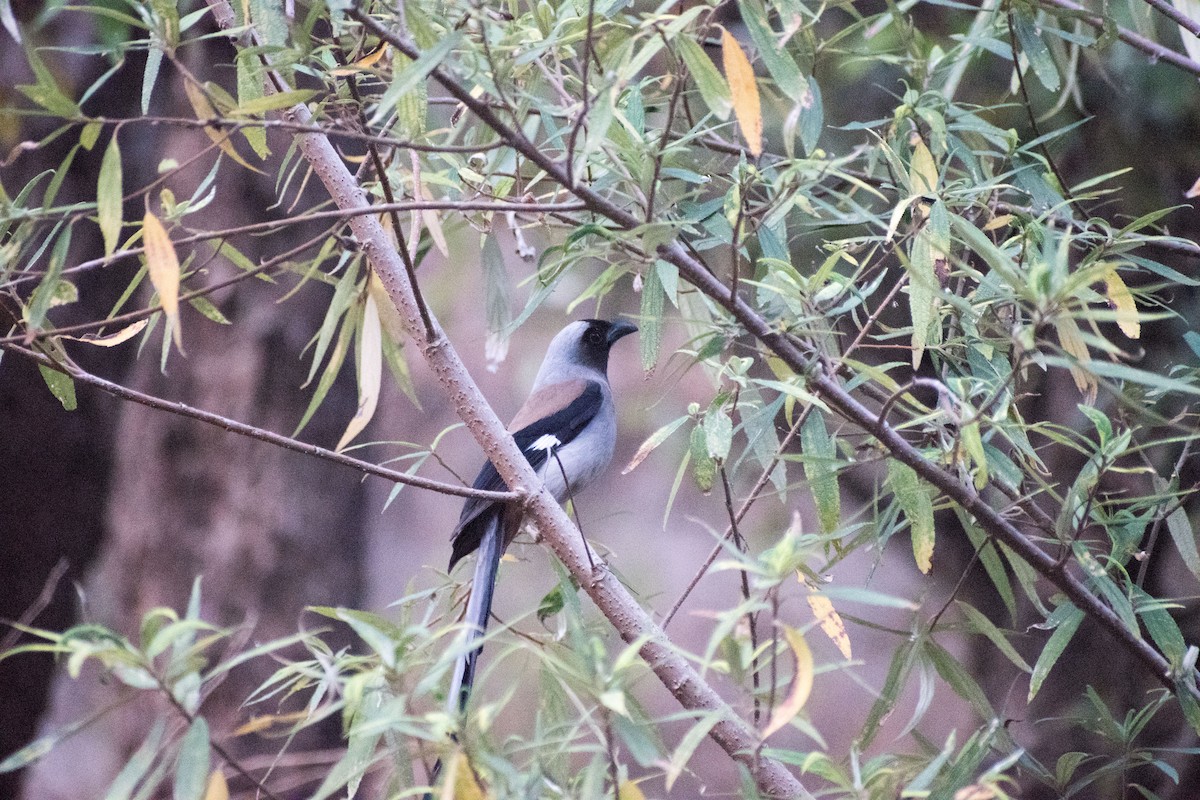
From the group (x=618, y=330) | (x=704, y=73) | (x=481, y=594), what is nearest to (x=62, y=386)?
(x=481, y=594)

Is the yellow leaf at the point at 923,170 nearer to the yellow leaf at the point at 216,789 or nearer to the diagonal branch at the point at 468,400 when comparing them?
the diagonal branch at the point at 468,400

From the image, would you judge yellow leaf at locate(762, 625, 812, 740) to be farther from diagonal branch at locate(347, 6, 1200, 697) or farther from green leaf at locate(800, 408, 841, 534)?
green leaf at locate(800, 408, 841, 534)

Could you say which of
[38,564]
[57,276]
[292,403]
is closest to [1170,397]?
[57,276]

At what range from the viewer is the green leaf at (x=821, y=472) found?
1.55 m

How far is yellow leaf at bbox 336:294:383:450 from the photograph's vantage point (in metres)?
1.83

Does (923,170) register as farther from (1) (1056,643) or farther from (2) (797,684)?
(2) (797,684)

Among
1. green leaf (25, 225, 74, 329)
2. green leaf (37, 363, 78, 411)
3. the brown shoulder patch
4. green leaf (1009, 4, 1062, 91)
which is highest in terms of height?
green leaf (1009, 4, 1062, 91)

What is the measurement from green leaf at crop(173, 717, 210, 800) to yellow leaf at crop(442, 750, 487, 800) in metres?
0.21

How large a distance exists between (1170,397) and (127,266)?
332 cm

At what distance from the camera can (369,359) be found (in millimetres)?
1898

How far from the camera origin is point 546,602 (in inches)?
69.6

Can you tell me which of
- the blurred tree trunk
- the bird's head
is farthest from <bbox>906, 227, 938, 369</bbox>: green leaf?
the blurred tree trunk

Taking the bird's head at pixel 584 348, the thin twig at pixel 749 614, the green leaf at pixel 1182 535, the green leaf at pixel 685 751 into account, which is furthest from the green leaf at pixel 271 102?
the bird's head at pixel 584 348

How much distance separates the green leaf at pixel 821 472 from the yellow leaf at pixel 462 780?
2.31 ft
